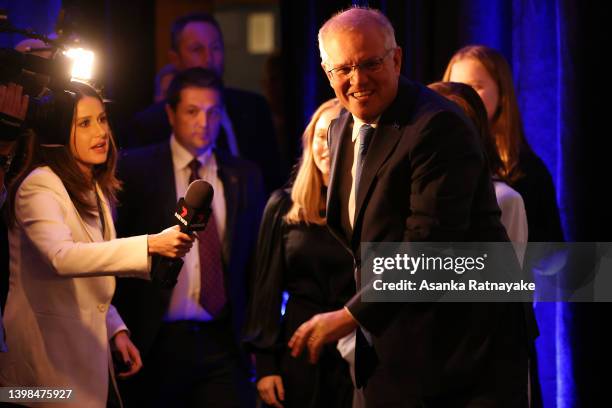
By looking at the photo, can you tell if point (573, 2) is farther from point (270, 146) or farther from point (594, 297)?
point (270, 146)

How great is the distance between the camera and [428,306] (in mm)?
2547

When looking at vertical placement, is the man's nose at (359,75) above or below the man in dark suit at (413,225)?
above

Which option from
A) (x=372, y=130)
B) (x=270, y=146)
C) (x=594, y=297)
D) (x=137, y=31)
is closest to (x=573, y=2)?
(x=594, y=297)

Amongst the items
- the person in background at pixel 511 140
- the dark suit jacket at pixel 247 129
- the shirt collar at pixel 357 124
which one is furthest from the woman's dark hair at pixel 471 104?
the dark suit jacket at pixel 247 129

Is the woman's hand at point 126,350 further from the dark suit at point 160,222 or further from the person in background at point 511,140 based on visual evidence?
the person in background at point 511,140

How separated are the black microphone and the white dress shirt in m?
0.87

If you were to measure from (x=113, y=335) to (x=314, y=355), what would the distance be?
939 mm

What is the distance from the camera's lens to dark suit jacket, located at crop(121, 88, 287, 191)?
467 centimetres

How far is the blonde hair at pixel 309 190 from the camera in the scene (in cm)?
348

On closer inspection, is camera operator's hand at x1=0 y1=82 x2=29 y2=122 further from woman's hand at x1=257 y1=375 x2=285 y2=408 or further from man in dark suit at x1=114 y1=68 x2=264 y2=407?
woman's hand at x1=257 y1=375 x2=285 y2=408

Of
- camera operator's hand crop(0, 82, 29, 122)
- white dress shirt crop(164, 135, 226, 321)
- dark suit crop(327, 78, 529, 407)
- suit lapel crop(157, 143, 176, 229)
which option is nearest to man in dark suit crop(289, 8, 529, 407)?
dark suit crop(327, 78, 529, 407)

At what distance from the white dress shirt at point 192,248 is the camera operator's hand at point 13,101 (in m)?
1.02

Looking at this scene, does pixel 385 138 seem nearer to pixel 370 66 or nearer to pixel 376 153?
pixel 376 153

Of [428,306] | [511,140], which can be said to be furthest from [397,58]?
[511,140]
